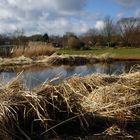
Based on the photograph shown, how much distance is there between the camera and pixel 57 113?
7.33 meters

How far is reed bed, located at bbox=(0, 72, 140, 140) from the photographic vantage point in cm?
680

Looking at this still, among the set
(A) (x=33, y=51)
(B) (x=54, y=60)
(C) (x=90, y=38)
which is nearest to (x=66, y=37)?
(C) (x=90, y=38)

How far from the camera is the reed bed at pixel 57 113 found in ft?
22.3

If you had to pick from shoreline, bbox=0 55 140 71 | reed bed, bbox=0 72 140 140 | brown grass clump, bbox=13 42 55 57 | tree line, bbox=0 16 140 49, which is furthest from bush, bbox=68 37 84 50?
reed bed, bbox=0 72 140 140

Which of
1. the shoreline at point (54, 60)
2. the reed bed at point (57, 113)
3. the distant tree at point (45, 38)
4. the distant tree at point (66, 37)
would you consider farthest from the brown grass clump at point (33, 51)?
the distant tree at point (45, 38)

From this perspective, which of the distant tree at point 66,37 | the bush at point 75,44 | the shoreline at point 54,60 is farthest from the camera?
the distant tree at point 66,37

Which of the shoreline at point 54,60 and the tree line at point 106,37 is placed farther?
the tree line at point 106,37

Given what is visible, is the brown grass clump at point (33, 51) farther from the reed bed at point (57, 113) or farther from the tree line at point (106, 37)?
the reed bed at point (57, 113)

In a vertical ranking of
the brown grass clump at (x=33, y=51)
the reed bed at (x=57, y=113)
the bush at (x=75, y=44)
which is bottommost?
the bush at (x=75, y=44)

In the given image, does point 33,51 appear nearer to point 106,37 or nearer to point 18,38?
point 18,38

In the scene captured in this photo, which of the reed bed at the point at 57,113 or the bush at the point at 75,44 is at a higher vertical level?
the reed bed at the point at 57,113

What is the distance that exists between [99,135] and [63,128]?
26.0 inches

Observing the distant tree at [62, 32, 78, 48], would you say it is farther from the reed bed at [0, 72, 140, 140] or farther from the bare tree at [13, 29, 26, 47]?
the reed bed at [0, 72, 140, 140]

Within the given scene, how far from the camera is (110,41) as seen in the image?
65250mm
